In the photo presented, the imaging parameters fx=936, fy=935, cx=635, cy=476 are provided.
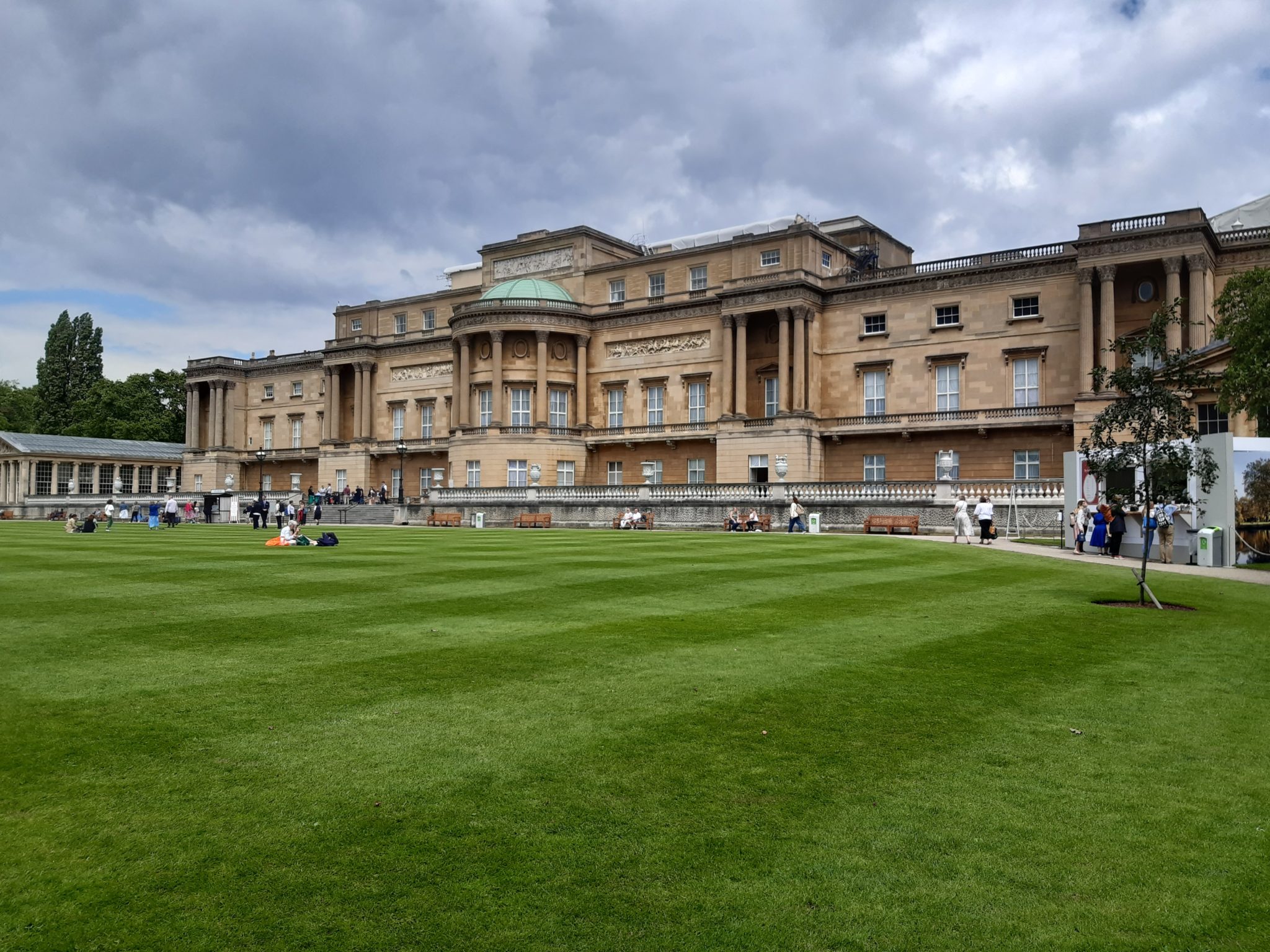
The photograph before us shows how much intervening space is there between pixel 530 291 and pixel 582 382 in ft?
24.0

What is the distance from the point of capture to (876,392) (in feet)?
184

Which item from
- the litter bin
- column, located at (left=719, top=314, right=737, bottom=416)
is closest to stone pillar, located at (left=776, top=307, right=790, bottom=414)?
column, located at (left=719, top=314, right=737, bottom=416)

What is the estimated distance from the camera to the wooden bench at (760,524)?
41000mm

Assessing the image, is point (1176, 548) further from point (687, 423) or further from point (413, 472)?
point (413, 472)

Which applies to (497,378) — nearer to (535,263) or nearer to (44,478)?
(535,263)

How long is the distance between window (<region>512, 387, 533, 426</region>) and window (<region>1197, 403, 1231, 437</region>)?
3951 centimetres

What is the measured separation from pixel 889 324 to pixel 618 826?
175ft

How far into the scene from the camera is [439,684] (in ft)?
27.5

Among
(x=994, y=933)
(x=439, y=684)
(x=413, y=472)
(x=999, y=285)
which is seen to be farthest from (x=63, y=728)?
(x=413, y=472)

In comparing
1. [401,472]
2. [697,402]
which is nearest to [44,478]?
[401,472]

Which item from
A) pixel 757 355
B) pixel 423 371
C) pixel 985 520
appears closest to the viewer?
pixel 985 520

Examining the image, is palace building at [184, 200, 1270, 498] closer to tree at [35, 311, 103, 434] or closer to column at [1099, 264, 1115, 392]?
column at [1099, 264, 1115, 392]

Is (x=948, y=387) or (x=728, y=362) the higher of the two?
(x=728, y=362)

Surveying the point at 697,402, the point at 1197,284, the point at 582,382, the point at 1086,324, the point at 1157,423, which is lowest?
the point at 1157,423
